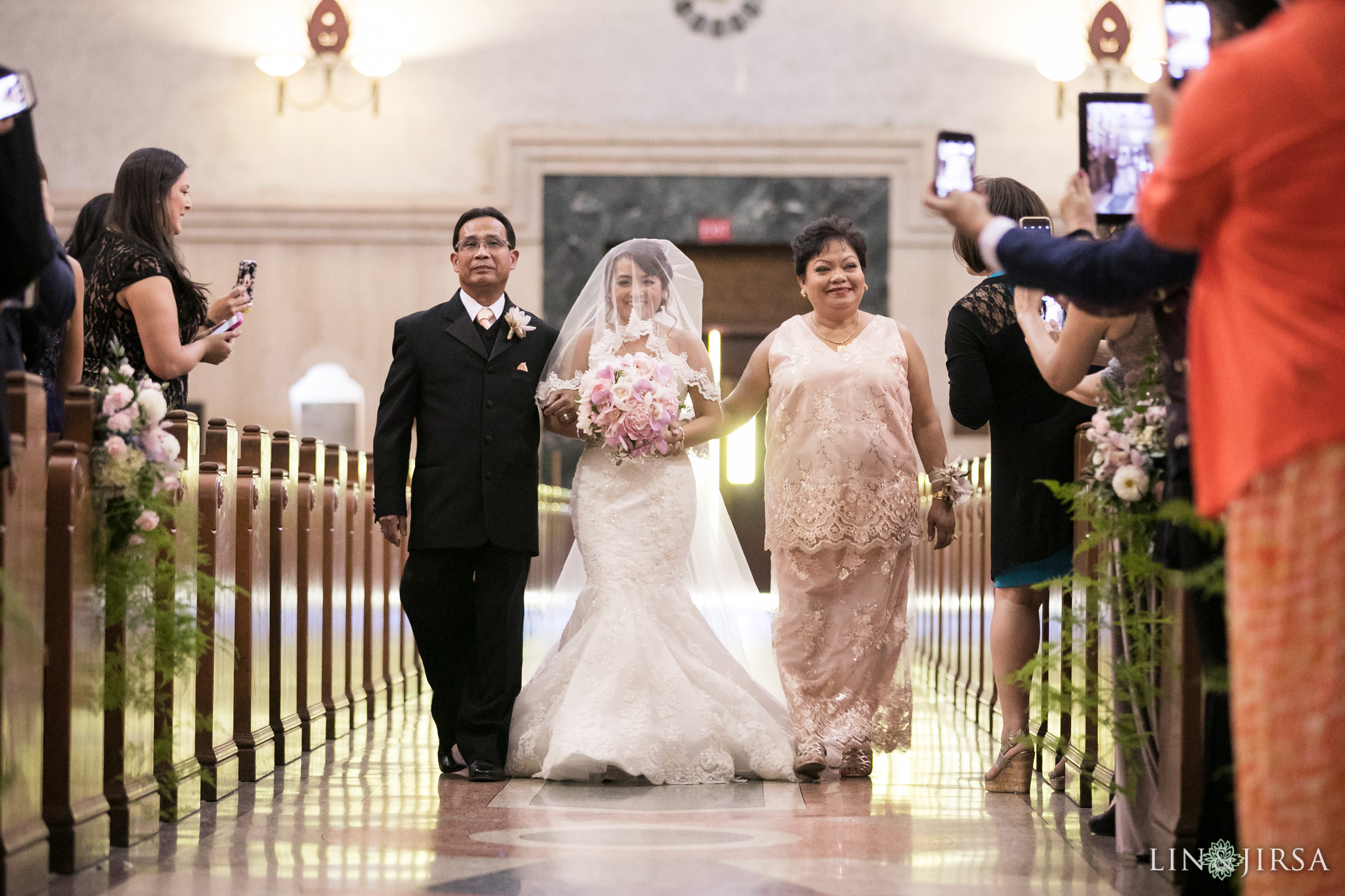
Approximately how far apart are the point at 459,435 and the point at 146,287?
1083 millimetres

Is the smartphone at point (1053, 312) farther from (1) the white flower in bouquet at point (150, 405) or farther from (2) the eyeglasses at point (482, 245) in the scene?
(1) the white flower in bouquet at point (150, 405)

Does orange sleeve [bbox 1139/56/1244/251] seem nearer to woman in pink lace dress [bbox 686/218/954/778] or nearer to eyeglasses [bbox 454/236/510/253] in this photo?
woman in pink lace dress [bbox 686/218/954/778]

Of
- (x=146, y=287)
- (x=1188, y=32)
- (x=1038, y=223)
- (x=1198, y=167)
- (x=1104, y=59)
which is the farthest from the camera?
(x=1104, y=59)

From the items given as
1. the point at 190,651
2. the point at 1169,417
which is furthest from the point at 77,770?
the point at 1169,417

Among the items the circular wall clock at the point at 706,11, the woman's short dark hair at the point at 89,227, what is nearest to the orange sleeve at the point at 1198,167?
the woman's short dark hair at the point at 89,227

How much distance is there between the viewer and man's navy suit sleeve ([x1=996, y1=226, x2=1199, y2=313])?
2295mm

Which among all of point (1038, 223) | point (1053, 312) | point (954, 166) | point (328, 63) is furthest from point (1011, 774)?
point (328, 63)

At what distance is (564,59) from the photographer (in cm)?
1249

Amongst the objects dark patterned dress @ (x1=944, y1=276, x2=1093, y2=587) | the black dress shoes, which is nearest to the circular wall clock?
dark patterned dress @ (x1=944, y1=276, x2=1093, y2=587)

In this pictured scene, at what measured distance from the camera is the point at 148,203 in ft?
13.5

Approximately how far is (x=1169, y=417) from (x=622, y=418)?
2.11 m

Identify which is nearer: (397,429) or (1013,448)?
(1013,448)

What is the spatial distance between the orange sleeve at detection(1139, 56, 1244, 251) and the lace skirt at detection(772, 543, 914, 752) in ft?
8.94
